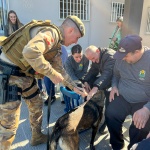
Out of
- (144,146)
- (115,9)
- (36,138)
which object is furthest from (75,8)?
(144,146)

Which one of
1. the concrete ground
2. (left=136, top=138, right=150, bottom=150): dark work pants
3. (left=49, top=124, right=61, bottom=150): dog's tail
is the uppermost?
(left=136, top=138, right=150, bottom=150): dark work pants

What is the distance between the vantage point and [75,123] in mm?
2158

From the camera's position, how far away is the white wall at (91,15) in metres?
6.98

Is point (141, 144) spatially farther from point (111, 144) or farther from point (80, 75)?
point (80, 75)

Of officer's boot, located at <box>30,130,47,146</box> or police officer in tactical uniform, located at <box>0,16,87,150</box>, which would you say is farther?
officer's boot, located at <box>30,130,47,146</box>

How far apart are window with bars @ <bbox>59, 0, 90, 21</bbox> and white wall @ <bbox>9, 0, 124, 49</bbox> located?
225mm

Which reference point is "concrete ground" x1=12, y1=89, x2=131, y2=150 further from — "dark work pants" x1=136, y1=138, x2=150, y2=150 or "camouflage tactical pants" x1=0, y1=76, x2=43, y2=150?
"dark work pants" x1=136, y1=138, x2=150, y2=150

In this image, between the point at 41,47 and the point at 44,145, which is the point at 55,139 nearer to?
the point at 44,145

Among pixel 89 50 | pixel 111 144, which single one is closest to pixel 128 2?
pixel 89 50

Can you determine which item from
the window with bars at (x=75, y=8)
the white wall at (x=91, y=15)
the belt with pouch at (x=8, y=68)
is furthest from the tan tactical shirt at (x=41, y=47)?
the window with bars at (x=75, y=8)

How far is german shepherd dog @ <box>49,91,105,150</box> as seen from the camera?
2023mm

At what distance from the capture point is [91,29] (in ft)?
29.3

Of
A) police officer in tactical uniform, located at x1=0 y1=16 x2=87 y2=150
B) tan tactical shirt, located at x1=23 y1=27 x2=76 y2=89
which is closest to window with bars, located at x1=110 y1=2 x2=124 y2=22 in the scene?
police officer in tactical uniform, located at x1=0 y1=16 x2=87 y2=150

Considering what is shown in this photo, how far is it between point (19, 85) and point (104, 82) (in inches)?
47.5
